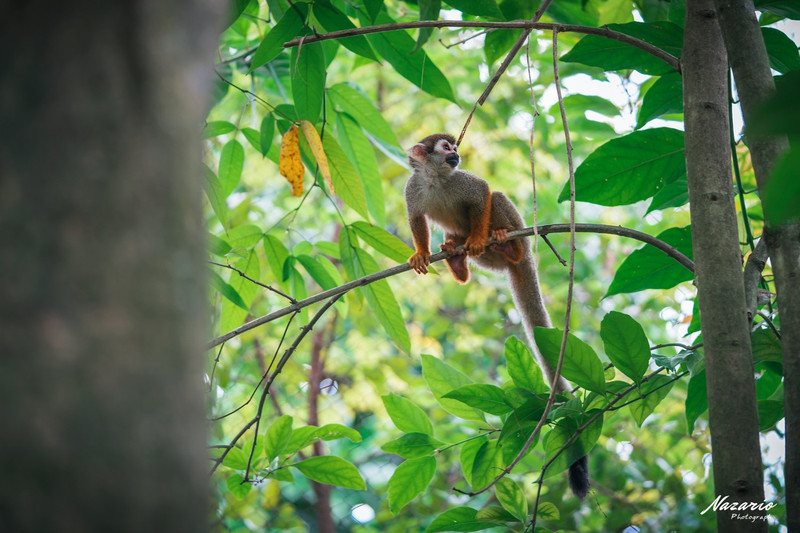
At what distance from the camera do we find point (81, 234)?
37 cm

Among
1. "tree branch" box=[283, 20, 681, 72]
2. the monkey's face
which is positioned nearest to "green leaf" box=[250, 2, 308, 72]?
"tree branch" box=[283, 20, 681, 72]

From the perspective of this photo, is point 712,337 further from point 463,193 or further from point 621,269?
point 463,193

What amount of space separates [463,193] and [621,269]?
4.67ft

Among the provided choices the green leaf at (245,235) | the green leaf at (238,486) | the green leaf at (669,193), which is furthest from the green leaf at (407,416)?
the green leaf at (669,193)

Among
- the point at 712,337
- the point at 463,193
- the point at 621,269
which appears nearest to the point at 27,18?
the point at 712,337

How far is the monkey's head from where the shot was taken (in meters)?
3.16

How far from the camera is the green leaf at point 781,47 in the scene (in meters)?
1.55

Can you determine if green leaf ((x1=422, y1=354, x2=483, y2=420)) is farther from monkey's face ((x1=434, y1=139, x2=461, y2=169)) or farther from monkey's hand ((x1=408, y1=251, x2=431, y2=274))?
monkey's face ((x1=434, y1=139, x2=461, y2=169))

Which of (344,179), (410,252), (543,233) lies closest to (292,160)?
(344,179)

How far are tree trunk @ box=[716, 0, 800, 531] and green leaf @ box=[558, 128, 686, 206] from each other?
1.49ft

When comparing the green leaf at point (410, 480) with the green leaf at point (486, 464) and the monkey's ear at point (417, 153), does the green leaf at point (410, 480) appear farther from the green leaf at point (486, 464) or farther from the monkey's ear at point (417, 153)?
the monkey's ear at point (417, 153)

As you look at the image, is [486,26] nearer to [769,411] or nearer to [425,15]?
[425,15]

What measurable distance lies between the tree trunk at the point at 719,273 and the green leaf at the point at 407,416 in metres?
0.84

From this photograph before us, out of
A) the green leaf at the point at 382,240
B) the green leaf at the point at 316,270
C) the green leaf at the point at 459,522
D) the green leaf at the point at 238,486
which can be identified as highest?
the green leaf at the point at 382,240
